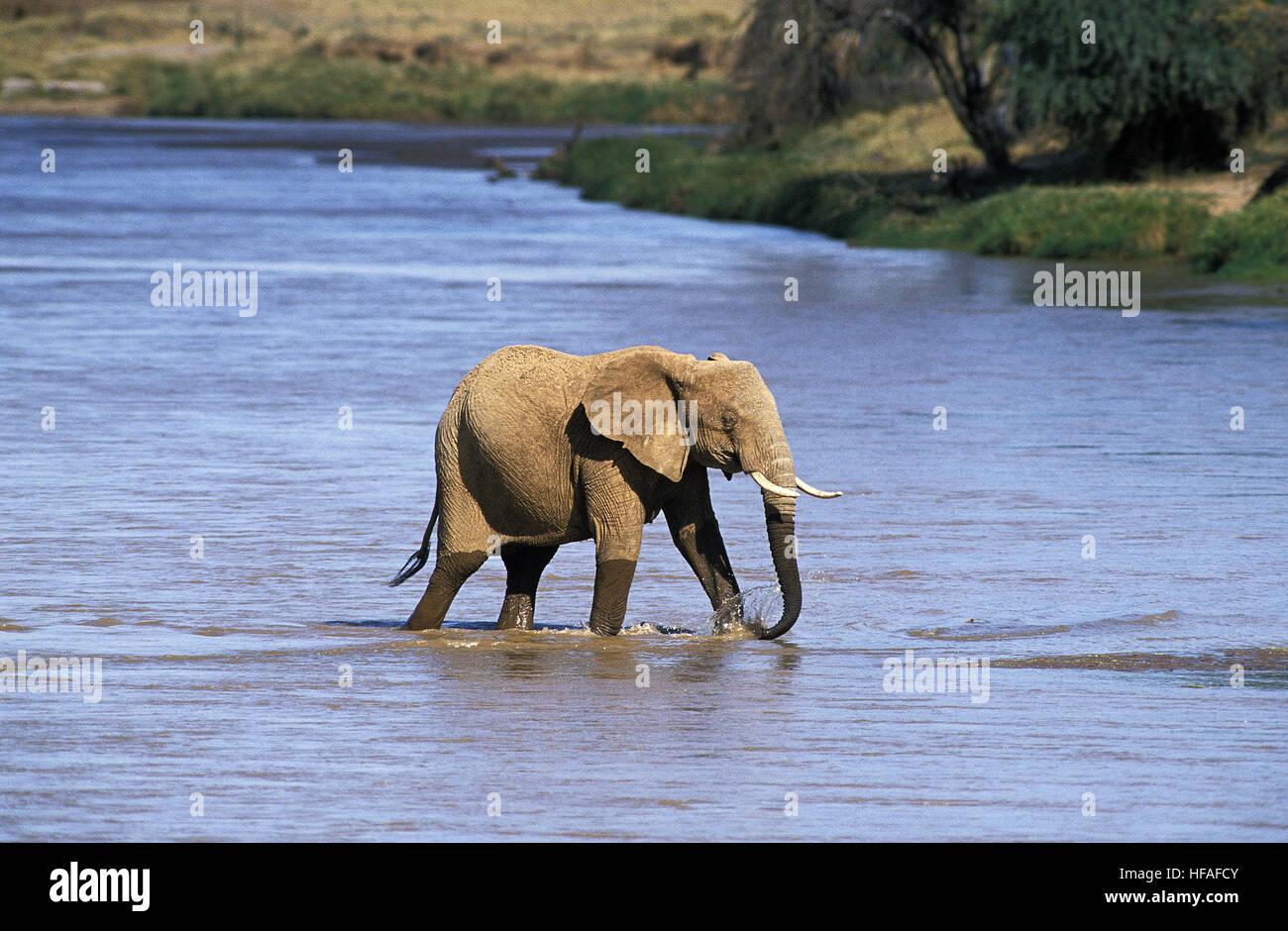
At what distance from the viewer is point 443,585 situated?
454 inches

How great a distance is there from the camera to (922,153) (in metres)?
54.4

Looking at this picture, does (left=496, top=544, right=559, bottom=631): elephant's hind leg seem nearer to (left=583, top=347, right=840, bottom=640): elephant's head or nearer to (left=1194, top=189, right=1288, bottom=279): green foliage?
(left=583, top=347, right=840, bottom=640): elephant's head

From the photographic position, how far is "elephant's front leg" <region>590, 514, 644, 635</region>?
1105 cm

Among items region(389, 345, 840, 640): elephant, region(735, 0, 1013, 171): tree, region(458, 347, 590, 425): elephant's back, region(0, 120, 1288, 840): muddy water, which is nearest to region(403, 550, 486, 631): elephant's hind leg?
region(389, 345, 840, 640): elephant

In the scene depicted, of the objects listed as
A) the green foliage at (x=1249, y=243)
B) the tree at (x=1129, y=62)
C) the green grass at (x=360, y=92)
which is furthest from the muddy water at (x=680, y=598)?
the green grass at (x=360, y=92)

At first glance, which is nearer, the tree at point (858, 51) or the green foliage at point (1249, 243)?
the green foliage at point (1249, 243)

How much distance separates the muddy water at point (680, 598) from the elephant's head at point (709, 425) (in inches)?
26.1

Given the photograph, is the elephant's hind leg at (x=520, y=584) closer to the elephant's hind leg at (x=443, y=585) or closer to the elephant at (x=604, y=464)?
the elephant at (x=604, y=464)

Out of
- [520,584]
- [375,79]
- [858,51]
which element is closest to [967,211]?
[858,51]

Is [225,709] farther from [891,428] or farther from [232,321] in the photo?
[232,321]

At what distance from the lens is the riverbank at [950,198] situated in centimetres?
3681

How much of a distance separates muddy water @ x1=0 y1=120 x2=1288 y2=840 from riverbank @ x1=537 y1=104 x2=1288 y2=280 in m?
6.34

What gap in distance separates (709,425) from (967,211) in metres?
33.0

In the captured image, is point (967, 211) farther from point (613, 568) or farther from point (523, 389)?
point (613, 568)
